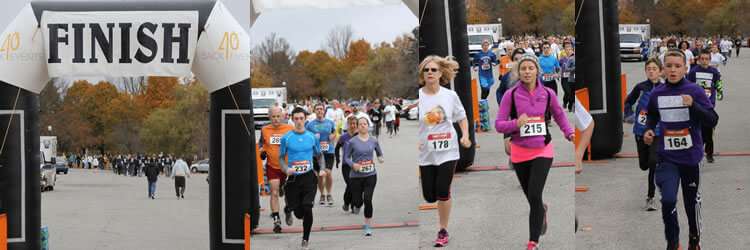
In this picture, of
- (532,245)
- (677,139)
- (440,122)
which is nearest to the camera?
(440,122)

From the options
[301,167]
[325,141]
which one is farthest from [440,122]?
[325,141]

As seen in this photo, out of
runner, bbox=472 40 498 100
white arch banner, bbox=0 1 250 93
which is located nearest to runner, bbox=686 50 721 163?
runner, bbox=472 40 498 100

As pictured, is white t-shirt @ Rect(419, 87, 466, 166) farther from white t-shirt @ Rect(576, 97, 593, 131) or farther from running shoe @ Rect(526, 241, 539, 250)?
white t-shirt @ Rect(576, 97, 593, 131)

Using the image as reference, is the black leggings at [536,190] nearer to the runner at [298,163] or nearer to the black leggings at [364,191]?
the black leggings at [364,191]

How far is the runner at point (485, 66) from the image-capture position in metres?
4.71

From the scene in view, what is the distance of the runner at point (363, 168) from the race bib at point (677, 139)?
2043 mm

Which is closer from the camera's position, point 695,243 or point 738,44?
point 695,243

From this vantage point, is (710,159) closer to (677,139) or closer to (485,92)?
(677,139)

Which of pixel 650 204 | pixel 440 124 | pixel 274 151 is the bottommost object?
pixel 650 204

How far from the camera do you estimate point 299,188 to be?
20.0 ft

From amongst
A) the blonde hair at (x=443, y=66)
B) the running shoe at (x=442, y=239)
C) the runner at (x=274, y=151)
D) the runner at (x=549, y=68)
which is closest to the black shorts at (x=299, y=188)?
the runner at (x=274, y=151)

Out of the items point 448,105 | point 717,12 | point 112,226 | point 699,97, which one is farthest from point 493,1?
point 112,226

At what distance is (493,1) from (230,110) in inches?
87.7

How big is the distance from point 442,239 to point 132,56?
286 centimetres
